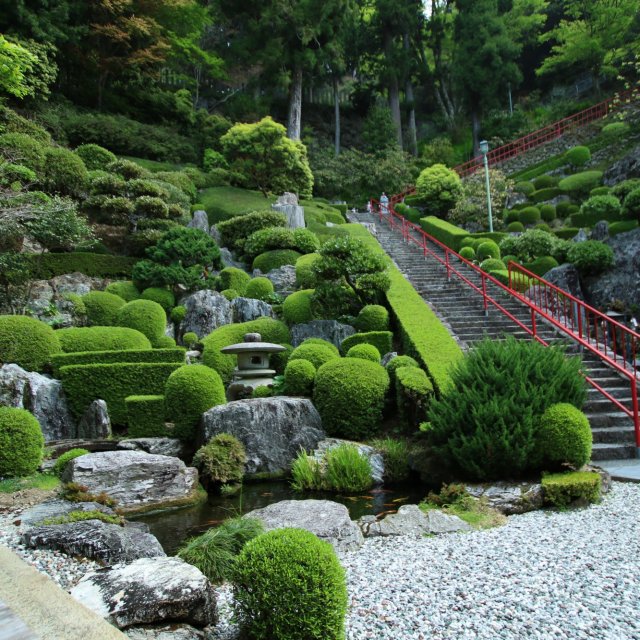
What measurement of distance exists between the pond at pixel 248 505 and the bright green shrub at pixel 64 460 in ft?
5.66

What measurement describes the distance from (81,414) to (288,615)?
30.4 feet

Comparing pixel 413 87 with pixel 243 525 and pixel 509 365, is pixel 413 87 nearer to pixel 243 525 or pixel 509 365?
pixel 509 365

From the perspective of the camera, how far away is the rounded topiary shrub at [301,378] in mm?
10492

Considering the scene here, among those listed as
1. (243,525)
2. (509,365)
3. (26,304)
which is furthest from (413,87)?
(243,525)

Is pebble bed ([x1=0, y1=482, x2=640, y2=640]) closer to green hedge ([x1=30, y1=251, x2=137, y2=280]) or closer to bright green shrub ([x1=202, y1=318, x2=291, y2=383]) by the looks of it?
bright green shrub ([x1=202, y1=318, x2=291, y2=383])

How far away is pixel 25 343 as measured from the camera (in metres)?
11.2

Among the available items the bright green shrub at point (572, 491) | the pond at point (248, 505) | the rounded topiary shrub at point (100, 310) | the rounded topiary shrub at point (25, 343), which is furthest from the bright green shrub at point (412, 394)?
the rounded topiary shrub at point (100, 310)

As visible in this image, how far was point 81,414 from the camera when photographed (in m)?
11.2

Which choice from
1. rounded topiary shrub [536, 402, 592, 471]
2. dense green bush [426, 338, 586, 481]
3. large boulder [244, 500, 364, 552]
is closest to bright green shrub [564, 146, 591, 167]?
→ dense green bush [426, 338, 586, 481]

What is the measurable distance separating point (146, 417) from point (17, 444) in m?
2.73

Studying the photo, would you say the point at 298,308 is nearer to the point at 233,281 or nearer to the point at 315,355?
the point at 315,355

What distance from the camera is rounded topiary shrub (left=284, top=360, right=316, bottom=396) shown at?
413 inches

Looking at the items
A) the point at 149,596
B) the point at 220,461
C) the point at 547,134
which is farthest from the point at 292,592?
the point at 547,134

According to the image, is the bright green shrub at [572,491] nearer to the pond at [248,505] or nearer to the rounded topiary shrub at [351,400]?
the pond at [248,505]
